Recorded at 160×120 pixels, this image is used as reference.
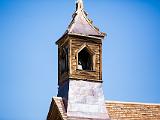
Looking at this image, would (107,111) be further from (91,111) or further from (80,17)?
(80,17)

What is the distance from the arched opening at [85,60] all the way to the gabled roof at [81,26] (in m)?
1.07

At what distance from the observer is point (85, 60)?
92.0 feet

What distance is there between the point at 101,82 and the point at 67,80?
2.18 meters

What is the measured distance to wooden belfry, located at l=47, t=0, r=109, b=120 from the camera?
25609 mm

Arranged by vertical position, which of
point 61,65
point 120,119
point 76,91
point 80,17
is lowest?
point 120,119

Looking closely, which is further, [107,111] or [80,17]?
[80,17]

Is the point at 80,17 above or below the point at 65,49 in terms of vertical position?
above

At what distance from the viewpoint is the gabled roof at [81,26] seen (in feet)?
88.9

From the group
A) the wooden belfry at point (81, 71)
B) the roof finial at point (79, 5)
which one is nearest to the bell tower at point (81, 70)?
the wooden belfry at point (81, 71)

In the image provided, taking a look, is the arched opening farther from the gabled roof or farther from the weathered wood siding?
the gabled roof

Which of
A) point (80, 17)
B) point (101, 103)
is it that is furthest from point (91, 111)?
point (80, 17)

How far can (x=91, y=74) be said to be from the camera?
2698cm

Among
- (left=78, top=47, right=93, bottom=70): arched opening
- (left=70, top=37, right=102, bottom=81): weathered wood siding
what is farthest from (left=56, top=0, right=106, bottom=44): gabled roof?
(left=78, top=47, right=93, bottom=70): arched opening

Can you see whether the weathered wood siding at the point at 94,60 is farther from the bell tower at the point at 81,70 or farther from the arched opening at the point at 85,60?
the arched opening at the point at 85,60
